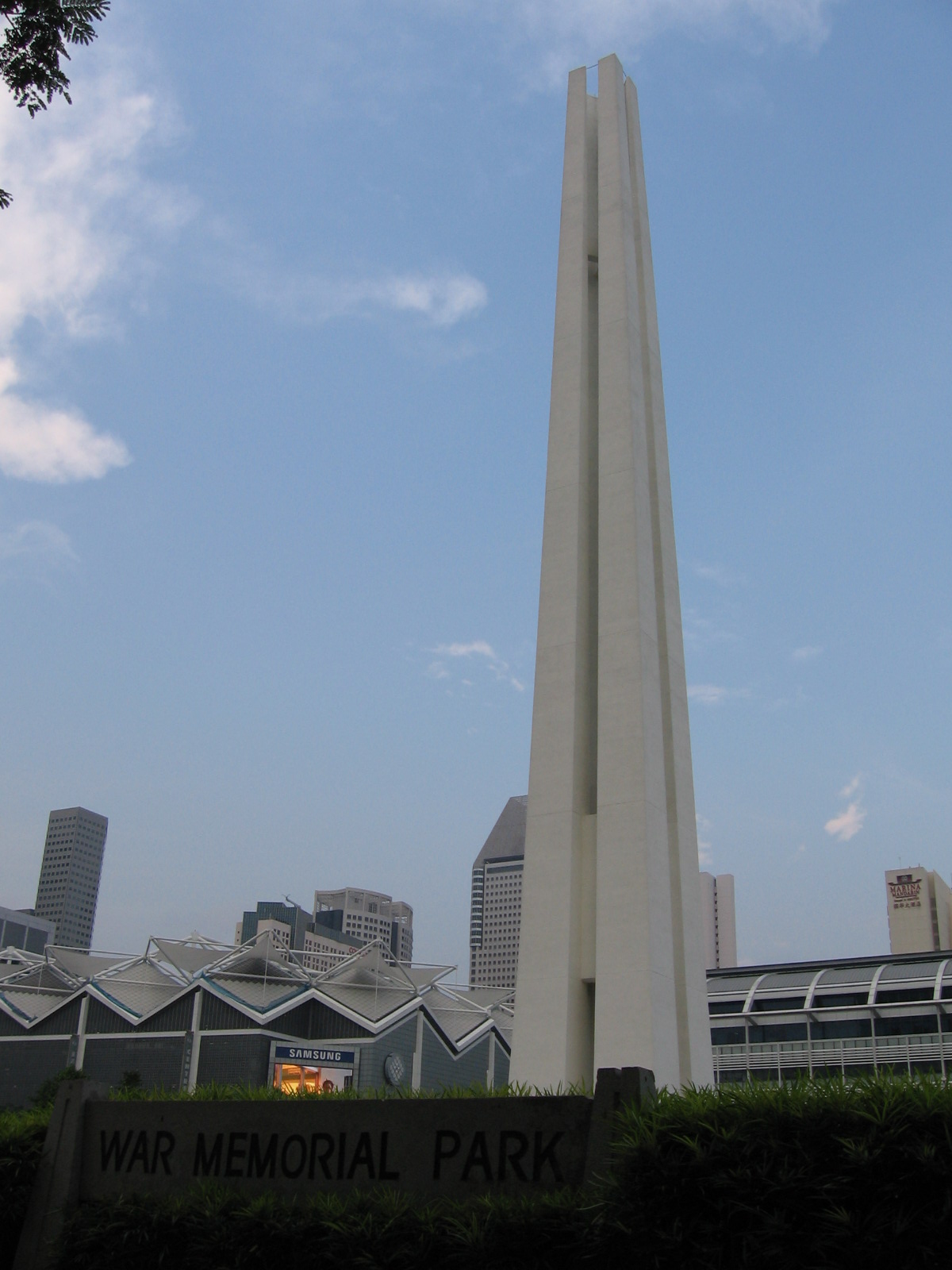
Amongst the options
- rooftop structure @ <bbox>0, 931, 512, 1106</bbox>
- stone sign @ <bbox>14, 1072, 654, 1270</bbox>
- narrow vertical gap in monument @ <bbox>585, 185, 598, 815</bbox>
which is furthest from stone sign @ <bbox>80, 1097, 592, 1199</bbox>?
rooftop structure @ <bbox>0, 931, 512, 1106</bbox>

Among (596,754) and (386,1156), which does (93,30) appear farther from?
(596,754)

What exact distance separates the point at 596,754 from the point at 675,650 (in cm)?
297

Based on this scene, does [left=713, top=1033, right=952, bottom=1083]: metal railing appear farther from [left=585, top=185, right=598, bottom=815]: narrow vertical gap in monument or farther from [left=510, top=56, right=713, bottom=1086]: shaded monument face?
[left=585, top=185, right=598, bottom=815]: narrow vertical gap in monument

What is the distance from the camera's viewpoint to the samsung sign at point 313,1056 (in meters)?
47.3

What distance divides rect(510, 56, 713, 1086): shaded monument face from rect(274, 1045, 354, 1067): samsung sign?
29034 mm

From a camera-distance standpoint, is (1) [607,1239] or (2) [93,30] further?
(2) [93,30]

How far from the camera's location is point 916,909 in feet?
385

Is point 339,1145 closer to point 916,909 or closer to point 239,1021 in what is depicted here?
point 239,1021

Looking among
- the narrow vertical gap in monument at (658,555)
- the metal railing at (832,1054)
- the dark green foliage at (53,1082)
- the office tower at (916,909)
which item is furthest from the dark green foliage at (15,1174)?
the office tower at (916,909)

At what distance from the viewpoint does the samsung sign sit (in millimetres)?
47312

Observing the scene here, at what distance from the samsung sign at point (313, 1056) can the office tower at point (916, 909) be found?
81.1 m

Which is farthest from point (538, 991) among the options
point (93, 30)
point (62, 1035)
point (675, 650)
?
point (62, 1035)

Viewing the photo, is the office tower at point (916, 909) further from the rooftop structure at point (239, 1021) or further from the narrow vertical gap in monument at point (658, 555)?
the narrow vertical gap in monument at point (658, 555)

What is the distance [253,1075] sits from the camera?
4678 centimetres
